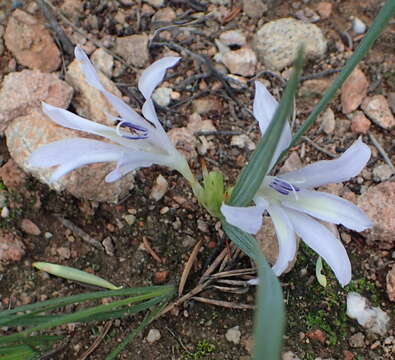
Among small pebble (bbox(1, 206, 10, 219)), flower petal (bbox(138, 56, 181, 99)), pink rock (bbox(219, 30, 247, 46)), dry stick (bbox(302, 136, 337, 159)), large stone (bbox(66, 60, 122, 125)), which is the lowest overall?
small pebble (bbox(1, 206, 10, 219))

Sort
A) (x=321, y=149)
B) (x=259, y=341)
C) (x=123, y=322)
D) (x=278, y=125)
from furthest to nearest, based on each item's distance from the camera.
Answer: (x=321, y=149), (x=123, y=322), (x=278, y=125), (x=259, y=341)

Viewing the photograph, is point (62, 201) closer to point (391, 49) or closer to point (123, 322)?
point (123, 322)

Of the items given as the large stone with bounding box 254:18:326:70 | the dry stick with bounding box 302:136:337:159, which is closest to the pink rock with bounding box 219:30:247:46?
the large stone with bounding box 254:18:326:70

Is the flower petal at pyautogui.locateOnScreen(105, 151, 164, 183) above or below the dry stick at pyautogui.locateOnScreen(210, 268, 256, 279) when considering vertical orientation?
above

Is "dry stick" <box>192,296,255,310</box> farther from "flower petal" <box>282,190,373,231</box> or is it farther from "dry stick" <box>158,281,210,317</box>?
"flower petal" <box>282,190,373,231</box>

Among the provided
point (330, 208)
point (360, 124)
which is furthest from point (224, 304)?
point (360, 124)

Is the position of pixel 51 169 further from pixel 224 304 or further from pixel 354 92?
pixel 354 92

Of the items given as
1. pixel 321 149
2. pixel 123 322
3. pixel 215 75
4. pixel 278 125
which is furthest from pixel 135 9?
pixel 278 125
